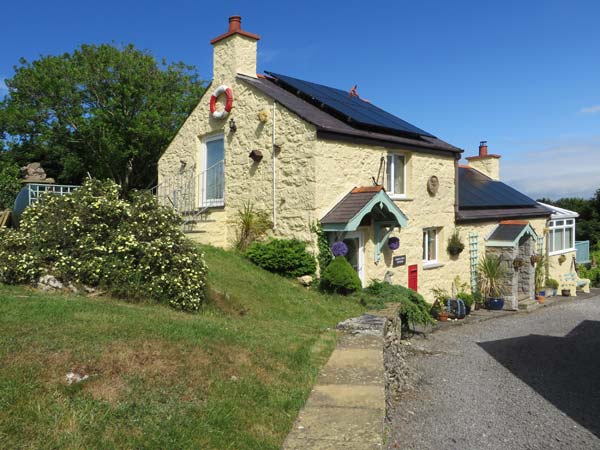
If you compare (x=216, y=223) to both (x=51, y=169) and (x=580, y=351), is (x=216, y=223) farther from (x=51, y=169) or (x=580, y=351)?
(x=51, y=169)

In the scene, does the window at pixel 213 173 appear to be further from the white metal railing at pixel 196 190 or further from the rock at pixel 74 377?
the rock at pixel 74 377

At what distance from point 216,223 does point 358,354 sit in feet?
26.4

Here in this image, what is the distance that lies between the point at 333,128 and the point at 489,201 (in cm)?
936

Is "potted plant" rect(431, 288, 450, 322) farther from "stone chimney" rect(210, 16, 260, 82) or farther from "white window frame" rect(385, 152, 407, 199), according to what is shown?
"stone chimney" rect(210, 16, 260, 82)

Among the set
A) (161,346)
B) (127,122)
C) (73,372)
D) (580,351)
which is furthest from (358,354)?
(127,122)

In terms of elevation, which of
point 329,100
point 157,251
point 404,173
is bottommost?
point 157,251

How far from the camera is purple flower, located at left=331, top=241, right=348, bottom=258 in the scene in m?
11.3

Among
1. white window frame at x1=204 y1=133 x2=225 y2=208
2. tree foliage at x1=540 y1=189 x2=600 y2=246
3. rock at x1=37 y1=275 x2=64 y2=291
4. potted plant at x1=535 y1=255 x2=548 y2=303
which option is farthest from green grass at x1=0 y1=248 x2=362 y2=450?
tree foliage at x1=540 y1=189 x2=600 y2=246

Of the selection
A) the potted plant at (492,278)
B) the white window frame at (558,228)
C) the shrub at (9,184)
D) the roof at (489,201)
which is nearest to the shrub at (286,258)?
the roof at (489,201)

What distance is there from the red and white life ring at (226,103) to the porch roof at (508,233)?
9911mm

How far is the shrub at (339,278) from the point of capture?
434 inches

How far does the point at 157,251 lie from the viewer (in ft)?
26.3

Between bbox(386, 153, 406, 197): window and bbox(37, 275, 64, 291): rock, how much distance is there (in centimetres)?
871

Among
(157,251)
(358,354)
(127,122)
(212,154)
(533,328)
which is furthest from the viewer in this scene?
(127,122)
